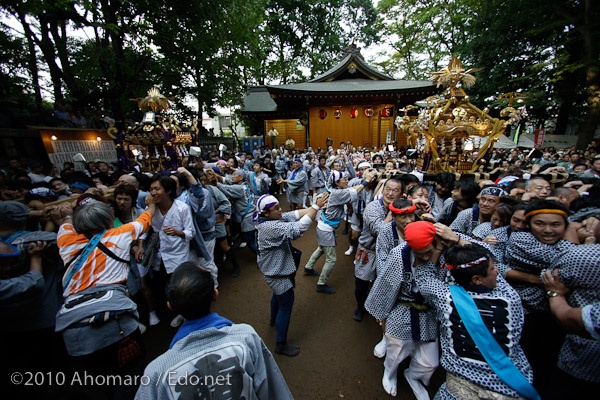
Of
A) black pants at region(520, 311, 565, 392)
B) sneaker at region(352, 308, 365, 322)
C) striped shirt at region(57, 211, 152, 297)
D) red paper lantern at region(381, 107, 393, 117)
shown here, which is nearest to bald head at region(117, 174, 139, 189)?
striped shirt at region(57, 211, 152, 297)

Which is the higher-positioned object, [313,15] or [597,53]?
[313,15]

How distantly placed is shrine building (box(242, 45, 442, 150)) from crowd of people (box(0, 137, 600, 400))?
13.8 m

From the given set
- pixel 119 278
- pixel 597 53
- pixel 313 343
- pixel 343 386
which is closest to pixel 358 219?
pixel 313 343

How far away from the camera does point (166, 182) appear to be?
3.04 meters

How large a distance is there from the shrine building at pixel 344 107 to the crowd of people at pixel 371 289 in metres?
13.8

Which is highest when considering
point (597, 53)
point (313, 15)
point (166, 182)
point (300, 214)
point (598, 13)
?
point (313, 15)

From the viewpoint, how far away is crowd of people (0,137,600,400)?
139 cm

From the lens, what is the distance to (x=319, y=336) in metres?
3.21

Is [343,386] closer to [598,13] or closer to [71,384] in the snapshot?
[71,384]

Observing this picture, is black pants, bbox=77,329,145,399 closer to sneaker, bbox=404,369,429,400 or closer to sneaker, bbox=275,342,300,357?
sneaker, bbox=275,342,300,357

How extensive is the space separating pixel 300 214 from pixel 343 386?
76.2 inches

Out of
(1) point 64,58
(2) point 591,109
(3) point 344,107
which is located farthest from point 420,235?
(2) point 591,109

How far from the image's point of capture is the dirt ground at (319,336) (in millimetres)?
2543

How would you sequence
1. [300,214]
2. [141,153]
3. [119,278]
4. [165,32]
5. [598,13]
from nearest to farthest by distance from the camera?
[119,278], [300,214], [141,153], [165,32], [598,13]
